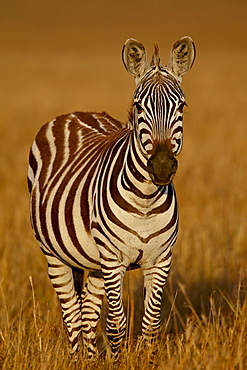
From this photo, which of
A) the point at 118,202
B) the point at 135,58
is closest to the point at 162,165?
the point at 118,202

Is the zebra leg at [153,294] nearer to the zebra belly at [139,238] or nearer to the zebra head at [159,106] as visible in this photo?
the zebra belly at [139,238]

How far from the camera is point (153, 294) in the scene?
4965mm

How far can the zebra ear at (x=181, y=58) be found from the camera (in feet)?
15.3

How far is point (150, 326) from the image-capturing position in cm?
502

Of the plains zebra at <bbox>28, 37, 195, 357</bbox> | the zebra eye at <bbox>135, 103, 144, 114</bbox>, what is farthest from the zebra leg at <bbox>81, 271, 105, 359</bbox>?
the zebra eye at <bbox>135, 103, 144, 114</bbox>

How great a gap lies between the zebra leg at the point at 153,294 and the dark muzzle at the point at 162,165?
96 centimetres

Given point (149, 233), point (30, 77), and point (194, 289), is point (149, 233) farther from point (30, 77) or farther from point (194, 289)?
point (30, 77)

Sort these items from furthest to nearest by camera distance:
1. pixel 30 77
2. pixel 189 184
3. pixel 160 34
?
pixel 160 34 < pixel 30 77 < pixel 189 184

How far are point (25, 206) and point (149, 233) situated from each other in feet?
21.8

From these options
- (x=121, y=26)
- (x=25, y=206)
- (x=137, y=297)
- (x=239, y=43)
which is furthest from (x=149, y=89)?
(x=121, y=26)

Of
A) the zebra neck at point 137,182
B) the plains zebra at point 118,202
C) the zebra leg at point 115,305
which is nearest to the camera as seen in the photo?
the plains zebra at point 118,202

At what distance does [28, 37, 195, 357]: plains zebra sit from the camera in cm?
433

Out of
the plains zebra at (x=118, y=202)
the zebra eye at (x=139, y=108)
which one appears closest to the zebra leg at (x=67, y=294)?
the plains zebra at (x=118, y=202)

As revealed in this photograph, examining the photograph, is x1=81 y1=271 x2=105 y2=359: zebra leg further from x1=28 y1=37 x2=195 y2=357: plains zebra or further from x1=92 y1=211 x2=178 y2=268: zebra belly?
x1=92 y1=211 x2=178 y2=268: zebra belly
